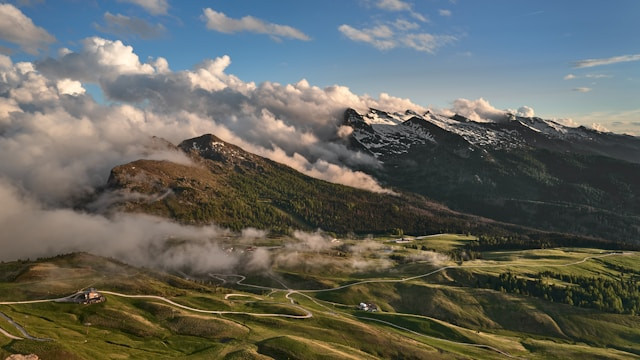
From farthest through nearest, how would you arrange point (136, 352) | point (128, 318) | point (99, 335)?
point (128, 318)
point (99, 335)
point (136, 352)

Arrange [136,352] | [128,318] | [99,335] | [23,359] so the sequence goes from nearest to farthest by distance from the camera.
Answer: [23,359]
[136,352]
[99,335]
[128,318]

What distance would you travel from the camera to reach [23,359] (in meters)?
133

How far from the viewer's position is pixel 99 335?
571ft

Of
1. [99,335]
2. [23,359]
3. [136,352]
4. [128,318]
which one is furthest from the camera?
[128,318]

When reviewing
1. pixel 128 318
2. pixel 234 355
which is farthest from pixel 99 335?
pixel 234 355

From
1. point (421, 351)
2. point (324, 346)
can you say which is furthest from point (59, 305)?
point (421, 351)

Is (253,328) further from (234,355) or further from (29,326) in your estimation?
(29,326)

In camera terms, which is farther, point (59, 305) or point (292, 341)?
point (59, 305)

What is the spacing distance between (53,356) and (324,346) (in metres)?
96.2

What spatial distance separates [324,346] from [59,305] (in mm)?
119522

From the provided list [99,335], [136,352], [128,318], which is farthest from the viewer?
[128,318]

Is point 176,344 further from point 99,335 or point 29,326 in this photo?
point 29,326

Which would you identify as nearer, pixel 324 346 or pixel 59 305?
pixel 324 346

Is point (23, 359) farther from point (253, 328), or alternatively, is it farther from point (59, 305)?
point (253, 328)
